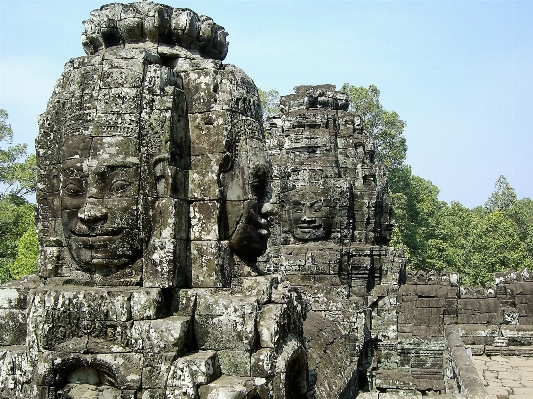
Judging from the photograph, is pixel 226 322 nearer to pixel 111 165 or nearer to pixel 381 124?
pixel 111 165

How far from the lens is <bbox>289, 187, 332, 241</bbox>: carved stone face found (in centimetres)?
1229

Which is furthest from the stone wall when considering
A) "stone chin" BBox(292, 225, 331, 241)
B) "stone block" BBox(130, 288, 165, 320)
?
"stone block" BBox(130, 288, 165, 320)

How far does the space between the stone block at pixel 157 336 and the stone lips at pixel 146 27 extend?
2272 millimetres

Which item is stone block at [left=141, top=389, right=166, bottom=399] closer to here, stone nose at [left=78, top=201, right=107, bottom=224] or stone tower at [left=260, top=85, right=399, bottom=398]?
stone nose at [left=78, top=201, right=107, bottom=224]

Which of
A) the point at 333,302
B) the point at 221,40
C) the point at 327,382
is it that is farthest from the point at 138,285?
the point at 333,302

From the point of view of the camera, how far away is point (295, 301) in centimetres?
534

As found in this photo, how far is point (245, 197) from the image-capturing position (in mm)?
5152

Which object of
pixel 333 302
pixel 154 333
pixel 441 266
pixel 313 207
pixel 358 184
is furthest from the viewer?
pixel 441 266

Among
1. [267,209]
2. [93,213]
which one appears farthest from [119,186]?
[267,209]

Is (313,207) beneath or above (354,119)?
beneath

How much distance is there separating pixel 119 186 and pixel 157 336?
1116 mm

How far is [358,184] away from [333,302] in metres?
3.66

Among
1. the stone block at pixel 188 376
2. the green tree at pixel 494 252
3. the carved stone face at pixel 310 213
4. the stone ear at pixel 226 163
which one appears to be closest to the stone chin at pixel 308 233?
the carved stone face at pixel 310 213

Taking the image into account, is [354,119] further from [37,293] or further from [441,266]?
[441,266]
